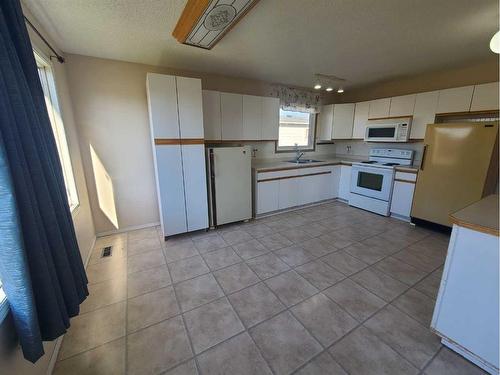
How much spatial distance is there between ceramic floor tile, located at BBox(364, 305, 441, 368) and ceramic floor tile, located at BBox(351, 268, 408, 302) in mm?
177

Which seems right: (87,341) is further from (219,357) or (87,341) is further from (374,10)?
(374,10)

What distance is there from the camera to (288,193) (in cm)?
384

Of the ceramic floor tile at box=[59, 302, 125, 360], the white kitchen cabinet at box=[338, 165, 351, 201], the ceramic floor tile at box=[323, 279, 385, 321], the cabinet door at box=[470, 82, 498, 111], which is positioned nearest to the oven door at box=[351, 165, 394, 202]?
the white kitchen cabinet at box=[338, 165, 351, 201]

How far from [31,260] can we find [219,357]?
119 cm

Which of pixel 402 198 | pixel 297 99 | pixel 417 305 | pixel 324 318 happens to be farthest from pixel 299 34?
pixel 402 198

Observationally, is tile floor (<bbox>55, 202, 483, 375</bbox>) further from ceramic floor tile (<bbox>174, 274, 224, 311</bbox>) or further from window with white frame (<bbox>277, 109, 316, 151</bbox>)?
window with white frame (<bbox>277, 109, 316, 151</bbox>)

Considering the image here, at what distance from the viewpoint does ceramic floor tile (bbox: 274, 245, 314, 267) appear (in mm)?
2378

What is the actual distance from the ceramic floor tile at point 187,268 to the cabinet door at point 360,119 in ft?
12.4

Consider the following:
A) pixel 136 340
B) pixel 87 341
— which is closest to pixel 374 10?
pixel 136 340

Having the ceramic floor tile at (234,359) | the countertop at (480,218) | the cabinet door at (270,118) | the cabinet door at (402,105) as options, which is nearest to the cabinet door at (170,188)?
the cabinet door at (270,118)

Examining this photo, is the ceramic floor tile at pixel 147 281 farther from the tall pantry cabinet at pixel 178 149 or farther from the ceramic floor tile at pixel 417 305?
the ceramic floor tile at pixel 417 305

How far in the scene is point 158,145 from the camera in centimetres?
258

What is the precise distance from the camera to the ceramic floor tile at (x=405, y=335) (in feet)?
4.49

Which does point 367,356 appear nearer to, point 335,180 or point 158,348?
point 158,348
